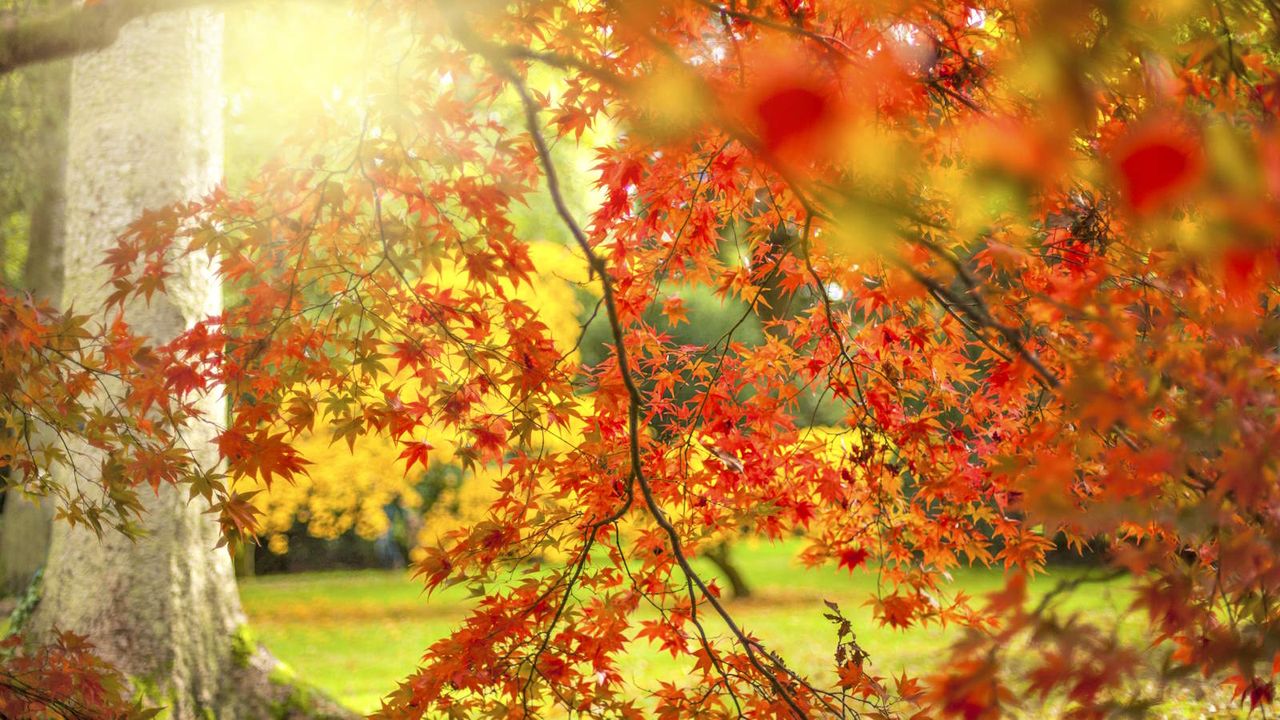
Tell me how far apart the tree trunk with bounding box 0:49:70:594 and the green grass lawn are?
2.02 meters

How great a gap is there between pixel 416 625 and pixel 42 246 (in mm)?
4691

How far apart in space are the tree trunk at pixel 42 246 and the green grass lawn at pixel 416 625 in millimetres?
2020

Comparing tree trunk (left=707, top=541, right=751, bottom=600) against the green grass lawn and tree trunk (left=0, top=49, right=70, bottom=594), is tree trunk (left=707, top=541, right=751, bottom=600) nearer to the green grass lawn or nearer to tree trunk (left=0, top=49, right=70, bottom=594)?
the green grass lawn

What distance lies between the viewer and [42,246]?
7.51 m

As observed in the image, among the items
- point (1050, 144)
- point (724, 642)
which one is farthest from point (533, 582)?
point (724, 642)

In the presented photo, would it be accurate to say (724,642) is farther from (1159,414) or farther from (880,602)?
(1159,414)

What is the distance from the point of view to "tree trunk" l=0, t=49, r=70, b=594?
23.7 ft

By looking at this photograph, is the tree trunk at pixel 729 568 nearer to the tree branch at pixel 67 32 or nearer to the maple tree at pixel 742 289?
the maple tree at pixel 742 289

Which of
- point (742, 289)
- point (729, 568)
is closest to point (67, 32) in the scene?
point (742, 289)

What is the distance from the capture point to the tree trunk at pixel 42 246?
7230mm

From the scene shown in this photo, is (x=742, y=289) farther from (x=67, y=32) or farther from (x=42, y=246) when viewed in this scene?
(x=42, y=246)

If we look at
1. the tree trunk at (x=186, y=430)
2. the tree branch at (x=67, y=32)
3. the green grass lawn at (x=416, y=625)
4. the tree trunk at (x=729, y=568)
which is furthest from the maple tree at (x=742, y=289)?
the tree trunk at (x=729, y=568)

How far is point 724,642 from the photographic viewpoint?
735 centimetres

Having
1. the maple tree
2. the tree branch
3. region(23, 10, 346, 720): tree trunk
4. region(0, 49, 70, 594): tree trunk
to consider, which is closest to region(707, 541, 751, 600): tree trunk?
region(0, 49, 70, 594): tree trunk
